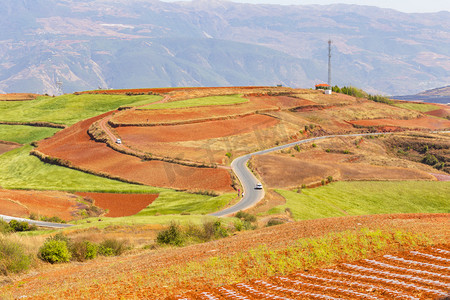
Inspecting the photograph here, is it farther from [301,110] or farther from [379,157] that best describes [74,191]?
[301,110]

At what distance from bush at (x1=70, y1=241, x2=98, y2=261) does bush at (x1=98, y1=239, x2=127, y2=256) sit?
2.56 feet

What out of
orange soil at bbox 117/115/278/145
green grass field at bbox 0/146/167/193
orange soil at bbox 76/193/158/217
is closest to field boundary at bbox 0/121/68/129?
green grass field at bbox 0/146/167/193

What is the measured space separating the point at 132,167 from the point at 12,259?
53.9 metres

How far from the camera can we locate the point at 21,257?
27.5 m

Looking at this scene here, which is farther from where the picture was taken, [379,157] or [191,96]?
[191,96]

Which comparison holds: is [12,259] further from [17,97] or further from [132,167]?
[17,97]

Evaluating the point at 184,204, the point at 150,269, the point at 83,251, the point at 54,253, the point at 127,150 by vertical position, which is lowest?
the point at 184,204

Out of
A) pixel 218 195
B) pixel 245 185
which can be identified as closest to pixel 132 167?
pixel 218 195

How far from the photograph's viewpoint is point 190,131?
101 metres

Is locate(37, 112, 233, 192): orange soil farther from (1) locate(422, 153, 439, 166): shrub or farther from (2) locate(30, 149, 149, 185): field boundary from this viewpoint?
(1) locate(422, 153, 439, 166): shrub

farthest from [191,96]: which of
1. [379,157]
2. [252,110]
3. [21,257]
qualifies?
[21,257]

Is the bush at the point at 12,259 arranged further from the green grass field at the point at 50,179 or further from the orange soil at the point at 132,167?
the green grass field at the point at 50,179

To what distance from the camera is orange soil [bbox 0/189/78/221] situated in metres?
57.0

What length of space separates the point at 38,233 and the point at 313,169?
4643cm
